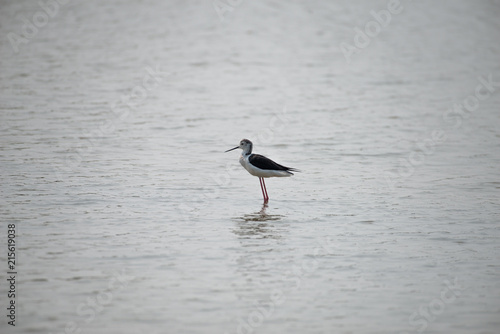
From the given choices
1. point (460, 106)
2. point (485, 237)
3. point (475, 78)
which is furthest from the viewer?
point (475, 78)

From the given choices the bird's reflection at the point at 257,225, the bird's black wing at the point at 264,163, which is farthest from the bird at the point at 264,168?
the bird's reflection at the point at 257,225

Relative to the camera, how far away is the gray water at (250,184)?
7.75 m

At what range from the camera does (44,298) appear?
25.4ft

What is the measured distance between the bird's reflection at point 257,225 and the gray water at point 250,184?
55 mm

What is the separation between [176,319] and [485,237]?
191 inches

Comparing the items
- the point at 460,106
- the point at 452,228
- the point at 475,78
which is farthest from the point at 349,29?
the point at 452,228

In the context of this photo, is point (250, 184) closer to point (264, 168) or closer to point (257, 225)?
point (264, 168)

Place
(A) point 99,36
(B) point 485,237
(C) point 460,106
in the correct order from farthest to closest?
(A) point 99,36 → (C) point 460,106 → (B) point 485,237

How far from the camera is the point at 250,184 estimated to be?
13422 millimetres

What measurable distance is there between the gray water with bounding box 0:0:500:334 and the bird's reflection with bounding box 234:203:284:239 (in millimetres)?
55

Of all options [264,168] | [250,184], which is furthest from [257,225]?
[250,184]

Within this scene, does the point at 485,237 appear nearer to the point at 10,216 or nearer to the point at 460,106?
the point at 10,216

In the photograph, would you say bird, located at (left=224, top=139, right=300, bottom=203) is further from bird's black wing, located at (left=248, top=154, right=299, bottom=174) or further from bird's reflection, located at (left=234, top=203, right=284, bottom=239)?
bird's reflection, located at (left=234, top=203, right=284, bottom=239)

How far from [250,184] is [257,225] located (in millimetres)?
2795
